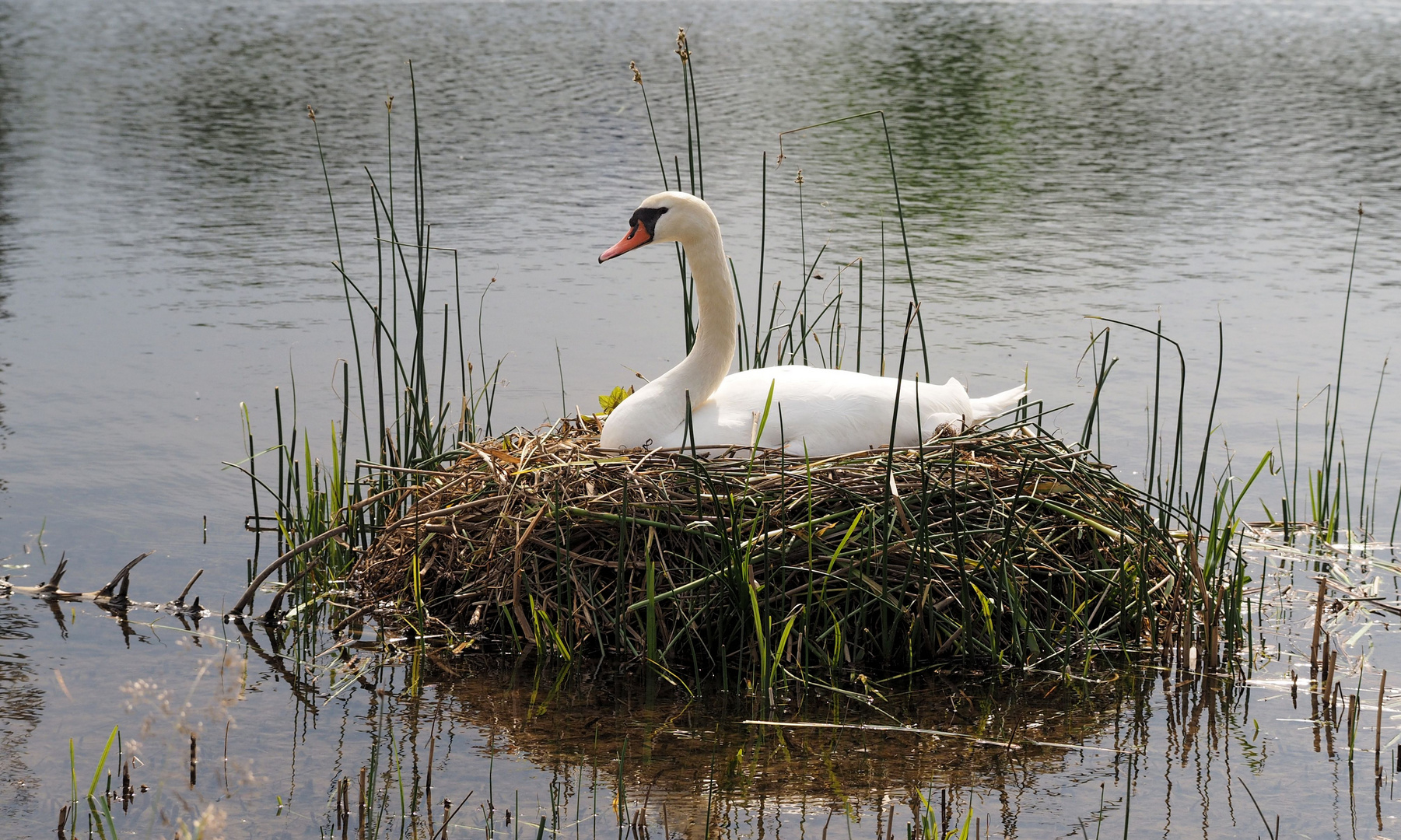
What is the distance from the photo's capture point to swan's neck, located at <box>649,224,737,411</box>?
6297 millimetres

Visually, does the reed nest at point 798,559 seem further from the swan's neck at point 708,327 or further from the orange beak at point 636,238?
the orange beak at point 636,238

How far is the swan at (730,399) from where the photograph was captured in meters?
5.95

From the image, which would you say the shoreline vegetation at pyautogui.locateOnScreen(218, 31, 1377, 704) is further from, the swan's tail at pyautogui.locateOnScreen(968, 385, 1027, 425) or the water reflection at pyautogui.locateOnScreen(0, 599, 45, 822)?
the water reflection at pyautogui.locateOnScreen(0, 599, 45, 822)

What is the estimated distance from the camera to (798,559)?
5.44 meters

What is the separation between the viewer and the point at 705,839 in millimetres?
4152

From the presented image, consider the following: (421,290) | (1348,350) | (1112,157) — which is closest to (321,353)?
(421,290)

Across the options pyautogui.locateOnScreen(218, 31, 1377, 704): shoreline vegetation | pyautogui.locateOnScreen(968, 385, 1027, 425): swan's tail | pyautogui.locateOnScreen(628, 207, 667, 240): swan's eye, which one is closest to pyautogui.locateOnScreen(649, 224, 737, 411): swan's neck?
pyautogui.locateOnScreen(628, 207, 667, 240): swan's eye

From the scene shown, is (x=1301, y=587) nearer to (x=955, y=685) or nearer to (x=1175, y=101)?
(x=955, y=685)

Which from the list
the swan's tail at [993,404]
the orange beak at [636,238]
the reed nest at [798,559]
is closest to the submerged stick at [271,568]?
the reed nest at [798,559]

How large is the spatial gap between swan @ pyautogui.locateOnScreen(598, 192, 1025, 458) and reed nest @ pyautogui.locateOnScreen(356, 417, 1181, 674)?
0.18m

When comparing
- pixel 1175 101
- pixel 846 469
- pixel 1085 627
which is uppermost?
pixel 1175 101

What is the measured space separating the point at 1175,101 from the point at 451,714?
26.4 metres

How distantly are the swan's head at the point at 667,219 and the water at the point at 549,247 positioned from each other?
7.80 feet

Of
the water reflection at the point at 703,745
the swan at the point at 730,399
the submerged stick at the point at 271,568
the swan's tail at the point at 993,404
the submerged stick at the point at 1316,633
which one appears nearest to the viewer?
the water reflection at the point at 703,745
